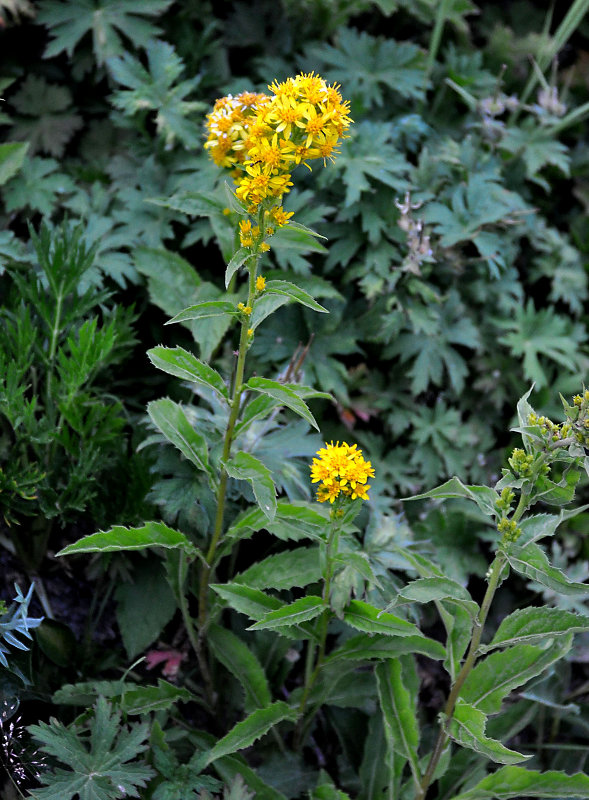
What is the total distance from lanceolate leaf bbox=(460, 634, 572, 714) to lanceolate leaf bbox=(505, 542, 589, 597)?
40cm

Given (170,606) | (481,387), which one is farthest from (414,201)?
(170,606)

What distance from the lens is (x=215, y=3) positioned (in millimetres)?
3230

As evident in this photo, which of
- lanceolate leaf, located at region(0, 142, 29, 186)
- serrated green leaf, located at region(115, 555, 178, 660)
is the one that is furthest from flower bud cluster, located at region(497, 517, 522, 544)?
lanceolate leaf, located at region(0, 142, 29, 186)

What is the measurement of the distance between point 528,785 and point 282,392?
3.73 ft

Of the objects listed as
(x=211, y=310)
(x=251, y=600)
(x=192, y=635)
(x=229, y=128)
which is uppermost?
(x=229, y=128)

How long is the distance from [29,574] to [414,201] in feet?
6.16

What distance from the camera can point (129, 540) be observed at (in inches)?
67.8

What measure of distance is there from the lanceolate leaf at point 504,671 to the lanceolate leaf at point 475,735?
0.11m

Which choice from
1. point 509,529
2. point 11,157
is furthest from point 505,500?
point 11,157

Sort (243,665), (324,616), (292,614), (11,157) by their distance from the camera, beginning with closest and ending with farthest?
(292,614), (324,616), (243,665), (11,157)

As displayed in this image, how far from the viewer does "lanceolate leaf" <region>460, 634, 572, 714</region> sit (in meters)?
1.83

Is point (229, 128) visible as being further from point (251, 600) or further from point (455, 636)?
point (455, 636)

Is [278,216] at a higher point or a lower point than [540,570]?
higher

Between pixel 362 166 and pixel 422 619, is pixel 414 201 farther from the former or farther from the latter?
pixel 422 619
